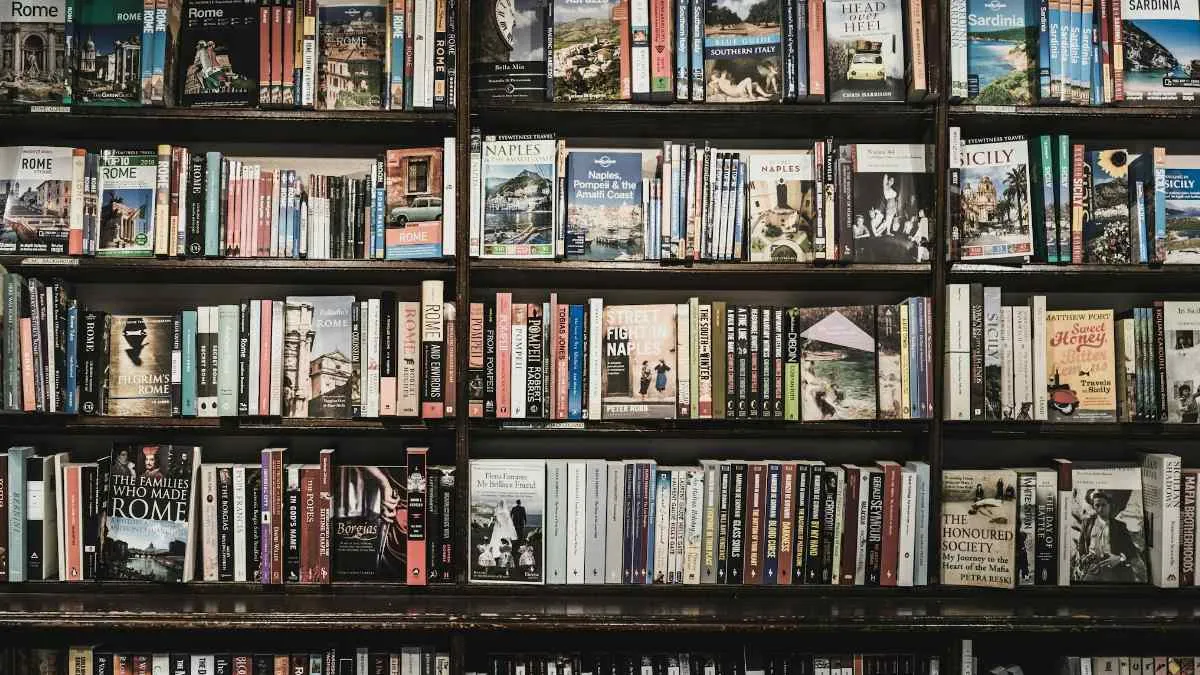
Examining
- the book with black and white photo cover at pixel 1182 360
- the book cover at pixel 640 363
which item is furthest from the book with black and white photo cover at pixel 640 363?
the book with black and white photo cover at pixel 1182 360

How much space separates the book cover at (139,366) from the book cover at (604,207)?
3.50ft

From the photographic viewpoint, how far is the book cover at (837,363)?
2023 mm

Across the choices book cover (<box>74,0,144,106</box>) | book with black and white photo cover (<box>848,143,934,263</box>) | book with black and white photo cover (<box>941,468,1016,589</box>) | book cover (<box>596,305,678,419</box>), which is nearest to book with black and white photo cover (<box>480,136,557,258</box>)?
book cover (<box>596,305,678,419</box>)

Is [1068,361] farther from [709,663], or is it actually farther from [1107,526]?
[709,663]

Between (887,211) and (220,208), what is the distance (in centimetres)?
168

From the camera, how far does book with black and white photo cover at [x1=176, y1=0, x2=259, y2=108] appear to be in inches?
79.9

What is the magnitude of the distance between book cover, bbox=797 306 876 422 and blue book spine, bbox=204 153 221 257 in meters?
1.49

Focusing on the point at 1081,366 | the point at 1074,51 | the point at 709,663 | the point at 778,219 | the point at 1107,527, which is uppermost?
the point at 1074,51

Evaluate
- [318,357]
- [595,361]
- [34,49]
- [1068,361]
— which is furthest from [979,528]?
[34,49]

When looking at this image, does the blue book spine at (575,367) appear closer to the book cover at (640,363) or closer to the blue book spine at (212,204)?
the book cover at (640,363)

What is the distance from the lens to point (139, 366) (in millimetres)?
2033

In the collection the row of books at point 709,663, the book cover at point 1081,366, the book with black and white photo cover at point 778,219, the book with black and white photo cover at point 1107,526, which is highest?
the book with black and white photo cover at point 778,219

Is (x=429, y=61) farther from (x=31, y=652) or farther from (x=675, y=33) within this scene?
(x=31, y=652)

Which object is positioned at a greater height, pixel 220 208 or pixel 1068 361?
pixel 220 208
